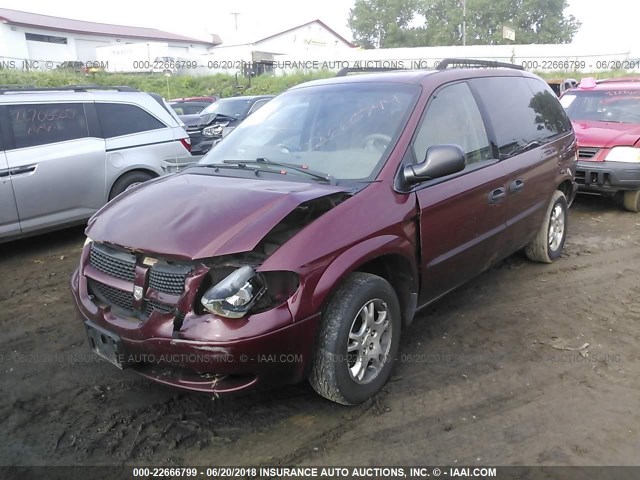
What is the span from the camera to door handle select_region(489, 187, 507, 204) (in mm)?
3872

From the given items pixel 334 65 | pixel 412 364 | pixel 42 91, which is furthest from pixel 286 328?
pixel 334 65

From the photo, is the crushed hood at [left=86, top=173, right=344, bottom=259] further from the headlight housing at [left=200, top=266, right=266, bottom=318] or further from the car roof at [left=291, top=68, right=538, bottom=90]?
the car roof at [left=291, top=68, right=538, bottom=90]

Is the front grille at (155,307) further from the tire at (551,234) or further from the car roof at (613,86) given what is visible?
the car roof at (613,86)

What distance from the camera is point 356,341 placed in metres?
2.93

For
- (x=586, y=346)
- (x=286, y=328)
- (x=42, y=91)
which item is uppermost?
(x=42, y=91)

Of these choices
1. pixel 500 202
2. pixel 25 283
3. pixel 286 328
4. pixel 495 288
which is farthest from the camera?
pixel 25 283

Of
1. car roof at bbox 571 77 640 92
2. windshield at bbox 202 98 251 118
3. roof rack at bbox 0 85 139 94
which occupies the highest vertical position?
roof rack at bbox 0 85 139 94

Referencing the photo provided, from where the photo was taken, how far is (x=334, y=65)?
3322cm

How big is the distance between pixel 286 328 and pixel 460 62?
117 inches

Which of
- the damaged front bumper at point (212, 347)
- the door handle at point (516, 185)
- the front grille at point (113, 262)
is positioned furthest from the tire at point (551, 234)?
the front grille at point (113, 262)

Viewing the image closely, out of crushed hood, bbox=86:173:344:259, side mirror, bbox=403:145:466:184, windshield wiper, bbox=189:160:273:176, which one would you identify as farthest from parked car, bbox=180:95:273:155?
side mirror, bbox=403:145:466:184

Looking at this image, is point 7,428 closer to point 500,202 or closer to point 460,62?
point 500,202

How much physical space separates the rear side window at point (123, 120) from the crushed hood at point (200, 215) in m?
3.57

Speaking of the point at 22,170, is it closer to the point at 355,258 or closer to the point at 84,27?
the point at 355,258
